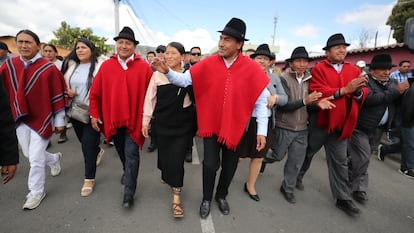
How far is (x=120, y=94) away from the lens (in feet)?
8.16

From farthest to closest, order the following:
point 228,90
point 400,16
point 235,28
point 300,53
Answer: point 400,16 → point 300,53 → point 228,90 → point 235,28

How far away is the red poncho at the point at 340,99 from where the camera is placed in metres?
2.56

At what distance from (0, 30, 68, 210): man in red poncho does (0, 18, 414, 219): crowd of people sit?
11mm

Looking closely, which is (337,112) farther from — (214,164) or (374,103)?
(214,164)

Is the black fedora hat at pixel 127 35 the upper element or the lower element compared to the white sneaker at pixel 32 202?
upper

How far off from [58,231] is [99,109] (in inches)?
53.3

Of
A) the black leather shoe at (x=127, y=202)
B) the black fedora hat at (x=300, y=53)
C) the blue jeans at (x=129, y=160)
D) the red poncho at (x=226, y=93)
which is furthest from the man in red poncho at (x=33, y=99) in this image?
the black fedora hat at (x=300, y=53)

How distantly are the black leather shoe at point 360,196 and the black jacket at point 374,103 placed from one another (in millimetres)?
905

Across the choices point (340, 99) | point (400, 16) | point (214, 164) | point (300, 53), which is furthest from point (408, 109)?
point (400, 16)

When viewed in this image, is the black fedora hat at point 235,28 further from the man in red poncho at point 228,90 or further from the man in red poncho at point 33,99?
the man in red poncho at point 33,99

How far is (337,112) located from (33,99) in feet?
11.6

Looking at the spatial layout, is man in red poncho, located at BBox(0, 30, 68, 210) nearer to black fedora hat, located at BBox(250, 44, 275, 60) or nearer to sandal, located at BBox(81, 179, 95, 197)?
sandal, located at BBox(81, 179, 95, 197)

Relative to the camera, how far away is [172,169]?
2516mm

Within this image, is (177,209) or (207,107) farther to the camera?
(177,209)
